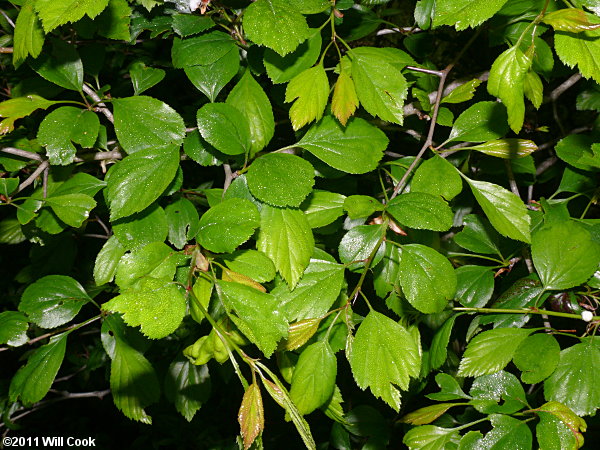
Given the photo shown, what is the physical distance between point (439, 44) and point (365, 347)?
1293mm

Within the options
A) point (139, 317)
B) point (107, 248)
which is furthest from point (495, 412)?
point (107, 248)

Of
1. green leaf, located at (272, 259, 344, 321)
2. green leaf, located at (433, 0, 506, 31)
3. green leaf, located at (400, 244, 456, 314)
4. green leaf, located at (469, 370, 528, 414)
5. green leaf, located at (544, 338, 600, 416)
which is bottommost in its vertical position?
green leaf, located at (469, 370, 528, 414)

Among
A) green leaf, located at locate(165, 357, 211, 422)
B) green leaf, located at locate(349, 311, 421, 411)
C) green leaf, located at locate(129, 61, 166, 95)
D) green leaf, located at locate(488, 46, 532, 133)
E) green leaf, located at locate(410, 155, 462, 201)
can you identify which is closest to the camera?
green leaf, located at locate(488, 46, 532, 133)

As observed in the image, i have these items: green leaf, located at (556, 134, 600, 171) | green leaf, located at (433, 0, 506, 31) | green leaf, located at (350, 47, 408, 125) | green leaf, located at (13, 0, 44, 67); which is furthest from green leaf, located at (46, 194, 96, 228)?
green leaf, located at (556, 134, 600, 171)

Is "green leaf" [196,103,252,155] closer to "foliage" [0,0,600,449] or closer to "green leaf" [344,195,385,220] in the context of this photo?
"foliage" [0,0,600,449]

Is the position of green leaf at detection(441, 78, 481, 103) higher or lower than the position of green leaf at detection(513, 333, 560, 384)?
higher

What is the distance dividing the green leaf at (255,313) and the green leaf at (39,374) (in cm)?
42

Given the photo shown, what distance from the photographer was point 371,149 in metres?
0.73

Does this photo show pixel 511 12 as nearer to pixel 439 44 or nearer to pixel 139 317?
pixel 139 317

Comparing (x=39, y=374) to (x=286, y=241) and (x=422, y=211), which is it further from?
(x=422, y=211)

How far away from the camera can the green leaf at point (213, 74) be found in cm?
76

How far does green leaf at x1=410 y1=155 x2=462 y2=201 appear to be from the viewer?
727 millimetres

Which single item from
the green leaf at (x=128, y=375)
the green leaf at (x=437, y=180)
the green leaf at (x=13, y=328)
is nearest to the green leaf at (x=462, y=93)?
the green leaf at (x=437, y=180)

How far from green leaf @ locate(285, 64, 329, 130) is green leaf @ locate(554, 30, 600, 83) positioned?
284mm
